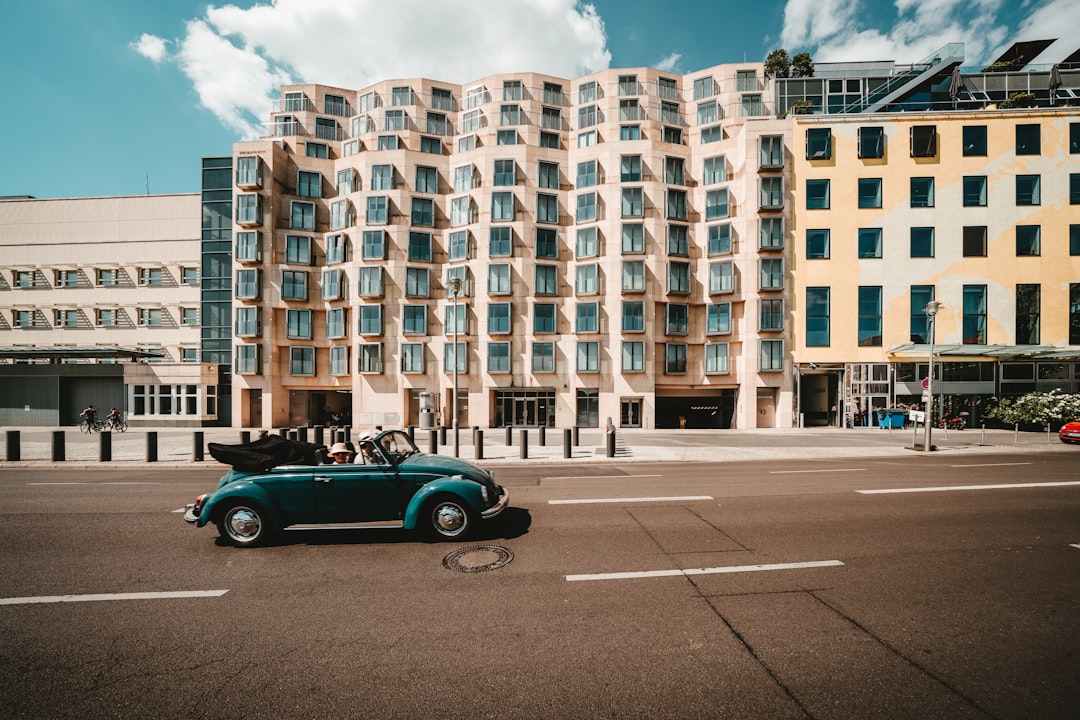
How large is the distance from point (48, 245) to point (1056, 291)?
2907 inches

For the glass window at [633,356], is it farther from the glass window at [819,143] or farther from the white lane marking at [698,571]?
the white lane marking at [698,571]

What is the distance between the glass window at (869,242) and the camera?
2914cm

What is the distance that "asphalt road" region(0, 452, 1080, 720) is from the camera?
10.2 ft

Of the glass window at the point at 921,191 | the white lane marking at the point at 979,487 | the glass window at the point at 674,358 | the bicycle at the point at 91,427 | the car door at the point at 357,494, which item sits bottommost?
the bicycle at the point at 91,427

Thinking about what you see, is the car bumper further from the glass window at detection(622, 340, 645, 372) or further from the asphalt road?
the glass window at detection(622, 340, 645, 372)

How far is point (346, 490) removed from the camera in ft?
20.4

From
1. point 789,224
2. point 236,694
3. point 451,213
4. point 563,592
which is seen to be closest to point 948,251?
point 789,224

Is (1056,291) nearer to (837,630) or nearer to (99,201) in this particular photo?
(837,630)

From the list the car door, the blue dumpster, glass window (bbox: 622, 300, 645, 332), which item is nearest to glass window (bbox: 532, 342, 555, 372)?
glass window (bbox: 622, 300, 645, 332)

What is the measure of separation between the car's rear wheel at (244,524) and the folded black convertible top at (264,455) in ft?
1.70

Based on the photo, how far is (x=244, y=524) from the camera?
6191 mm

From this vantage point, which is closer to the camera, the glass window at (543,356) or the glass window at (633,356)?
the glass window at (633,356)

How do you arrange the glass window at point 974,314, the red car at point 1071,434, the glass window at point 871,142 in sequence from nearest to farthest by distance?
the red car at point 1071,434, the glass window at point 974,314, the glass window at point 871,142

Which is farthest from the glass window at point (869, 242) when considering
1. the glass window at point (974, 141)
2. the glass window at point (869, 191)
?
the glass window at point (974, 141)
